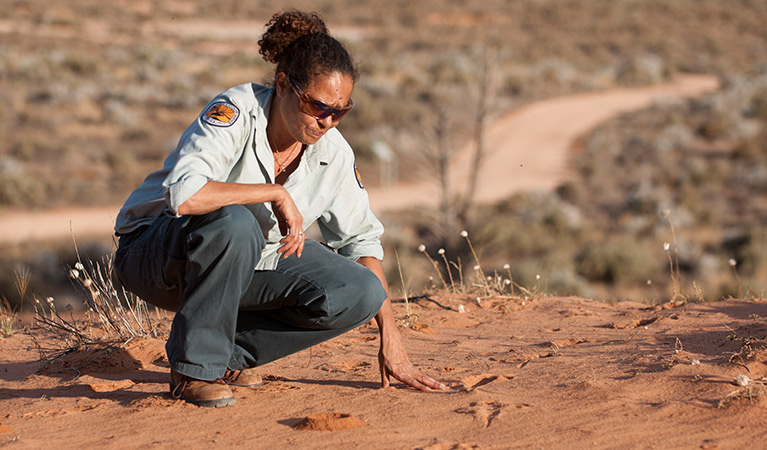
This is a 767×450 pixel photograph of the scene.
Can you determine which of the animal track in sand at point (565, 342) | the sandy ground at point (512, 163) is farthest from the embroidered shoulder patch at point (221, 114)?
the sandy ground at point (512, 163)

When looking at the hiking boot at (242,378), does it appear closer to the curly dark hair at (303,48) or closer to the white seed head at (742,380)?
the curly dark hair at (303,48)

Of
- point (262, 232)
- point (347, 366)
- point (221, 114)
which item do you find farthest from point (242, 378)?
point (221, 114)

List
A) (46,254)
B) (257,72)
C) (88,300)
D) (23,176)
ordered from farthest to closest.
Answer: (257,72), (23,176), (46,254), (88,300)

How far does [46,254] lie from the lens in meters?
11.8

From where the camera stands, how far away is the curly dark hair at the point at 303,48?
3.11 metres

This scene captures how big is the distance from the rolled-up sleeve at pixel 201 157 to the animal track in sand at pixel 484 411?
1312 mm

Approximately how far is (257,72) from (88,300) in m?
25.2

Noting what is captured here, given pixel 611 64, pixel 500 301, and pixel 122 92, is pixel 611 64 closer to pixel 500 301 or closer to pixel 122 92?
pixel 122 92

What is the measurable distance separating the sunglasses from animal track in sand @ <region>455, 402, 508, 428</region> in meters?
1.26

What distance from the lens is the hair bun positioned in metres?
3.21

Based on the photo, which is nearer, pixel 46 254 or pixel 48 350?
pixel 48 350

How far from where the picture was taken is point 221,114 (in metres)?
3.10

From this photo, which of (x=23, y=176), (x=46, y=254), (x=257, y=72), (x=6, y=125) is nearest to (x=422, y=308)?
(x=46, y=254)

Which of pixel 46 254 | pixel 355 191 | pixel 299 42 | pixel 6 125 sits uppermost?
pixel 299 42
